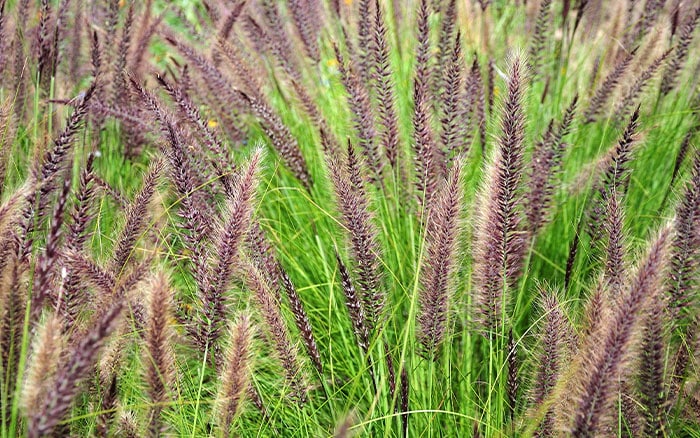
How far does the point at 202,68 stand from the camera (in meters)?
2.72

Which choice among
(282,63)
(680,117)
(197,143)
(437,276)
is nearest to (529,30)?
(680,117)

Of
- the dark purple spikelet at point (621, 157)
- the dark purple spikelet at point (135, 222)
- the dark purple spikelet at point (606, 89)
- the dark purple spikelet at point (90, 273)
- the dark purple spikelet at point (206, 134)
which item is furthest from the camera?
the dark purple spikelet at point (606, 89)

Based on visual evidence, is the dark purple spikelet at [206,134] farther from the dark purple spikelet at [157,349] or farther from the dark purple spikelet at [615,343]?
the dark purple spikelet at [615,343]

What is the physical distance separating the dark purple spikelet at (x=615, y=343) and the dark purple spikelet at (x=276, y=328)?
2.09 feet

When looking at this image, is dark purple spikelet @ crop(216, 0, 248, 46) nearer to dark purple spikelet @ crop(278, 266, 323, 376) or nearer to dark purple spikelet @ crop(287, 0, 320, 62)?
dark purple spikelet @ crop(287, 0, 320, 62)

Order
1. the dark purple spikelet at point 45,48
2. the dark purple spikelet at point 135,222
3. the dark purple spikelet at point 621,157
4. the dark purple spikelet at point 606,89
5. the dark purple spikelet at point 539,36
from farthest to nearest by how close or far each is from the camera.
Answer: the dark purple spikelet at point 539,36 < the dark purple spikelet at point 606,89 < the dark purple spikelet at point 45,48 < the dark purple spikelet at point 621,157 < the dark purple spikelet at point 135,222

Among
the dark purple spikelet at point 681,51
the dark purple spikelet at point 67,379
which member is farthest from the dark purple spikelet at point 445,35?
the dark purple spikelet at point 67,379

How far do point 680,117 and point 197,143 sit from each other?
211cm

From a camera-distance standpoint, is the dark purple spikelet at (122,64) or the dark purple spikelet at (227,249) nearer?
the dark purple spikelet at (227,249)

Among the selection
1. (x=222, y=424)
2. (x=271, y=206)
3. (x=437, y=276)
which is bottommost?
(x=271, y=206)

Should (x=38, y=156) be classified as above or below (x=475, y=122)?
above

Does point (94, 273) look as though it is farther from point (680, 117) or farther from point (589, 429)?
point (680, 117)

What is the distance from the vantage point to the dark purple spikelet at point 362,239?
72.8 inches

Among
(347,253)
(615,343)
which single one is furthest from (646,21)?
(615,343)
